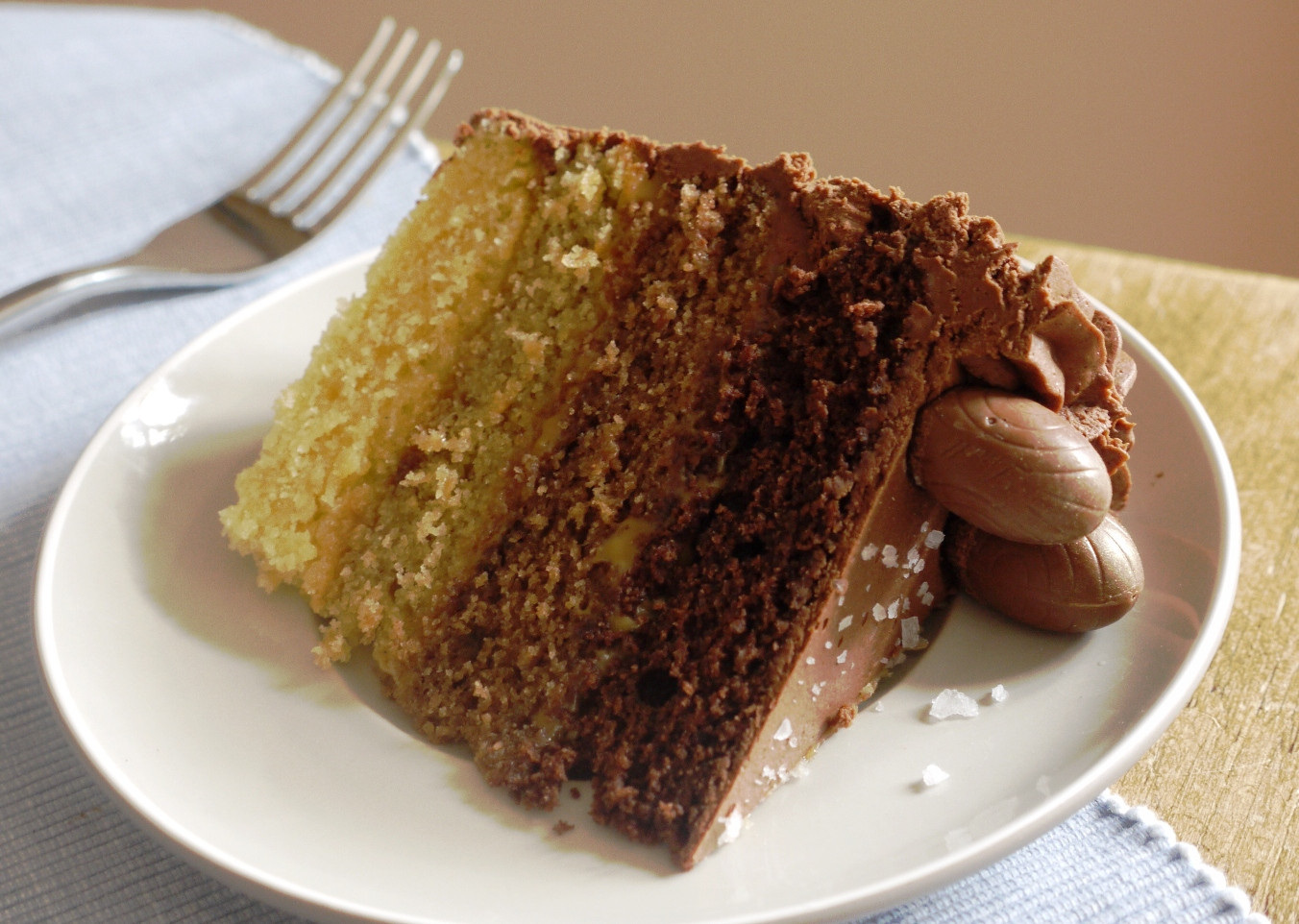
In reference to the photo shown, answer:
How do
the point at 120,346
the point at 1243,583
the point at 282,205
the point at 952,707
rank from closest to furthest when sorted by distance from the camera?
the point at 952,707 → the point at 1243,583 → the point at 120,346 → the point at 282,205

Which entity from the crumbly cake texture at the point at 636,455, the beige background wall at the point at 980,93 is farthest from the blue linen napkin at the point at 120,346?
the beige background wall at the point at 980,93

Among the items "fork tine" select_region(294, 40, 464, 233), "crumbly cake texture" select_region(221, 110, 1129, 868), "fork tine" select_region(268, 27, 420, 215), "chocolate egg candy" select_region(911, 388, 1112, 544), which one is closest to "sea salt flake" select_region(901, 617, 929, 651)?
"crumbly cake texture" select_region(221, 110, 1129, 868)

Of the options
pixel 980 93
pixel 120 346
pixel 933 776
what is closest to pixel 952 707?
pixel 933 776

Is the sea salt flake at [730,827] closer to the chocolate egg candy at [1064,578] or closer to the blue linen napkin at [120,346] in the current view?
the blue linen napkin at [120,346]

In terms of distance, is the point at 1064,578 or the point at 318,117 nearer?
the point at 1064,578

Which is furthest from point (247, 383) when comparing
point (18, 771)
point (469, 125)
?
point (18, 771)

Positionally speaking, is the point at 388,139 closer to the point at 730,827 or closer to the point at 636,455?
the point at 636,455

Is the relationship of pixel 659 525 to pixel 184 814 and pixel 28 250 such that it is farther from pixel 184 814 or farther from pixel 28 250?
pixel 28 250
